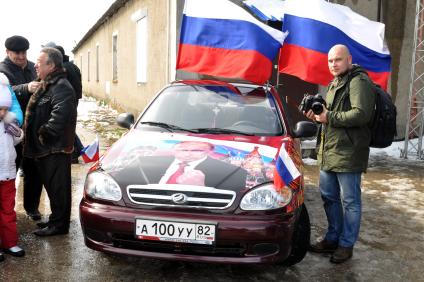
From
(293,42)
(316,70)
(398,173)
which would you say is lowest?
(398,173)

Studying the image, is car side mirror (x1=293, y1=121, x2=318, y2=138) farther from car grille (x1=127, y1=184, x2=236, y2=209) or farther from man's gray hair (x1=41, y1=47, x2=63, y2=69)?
man's gray hair (x1=41, y1=47, x2=63, y2=69)

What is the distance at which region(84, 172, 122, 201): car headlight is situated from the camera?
298 cm

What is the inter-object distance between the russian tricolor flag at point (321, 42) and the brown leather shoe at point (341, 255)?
1986 mm

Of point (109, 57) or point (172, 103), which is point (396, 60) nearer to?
point (172, 103)

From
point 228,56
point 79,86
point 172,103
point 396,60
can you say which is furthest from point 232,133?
point 396,60

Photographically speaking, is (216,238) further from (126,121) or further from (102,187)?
(126,121)

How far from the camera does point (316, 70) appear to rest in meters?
4.88

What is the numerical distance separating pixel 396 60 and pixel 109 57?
12.3m

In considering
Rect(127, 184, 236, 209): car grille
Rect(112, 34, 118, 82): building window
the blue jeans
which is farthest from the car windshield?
Rect(112, 34, 118, 82): building window

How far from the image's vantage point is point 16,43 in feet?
14.5

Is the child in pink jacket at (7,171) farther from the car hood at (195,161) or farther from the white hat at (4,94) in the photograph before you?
the car hood at (195,161)

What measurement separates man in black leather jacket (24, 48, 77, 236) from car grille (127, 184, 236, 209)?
1.31m

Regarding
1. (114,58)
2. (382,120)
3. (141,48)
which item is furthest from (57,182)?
(114,58)

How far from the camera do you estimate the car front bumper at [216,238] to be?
2.80 m
